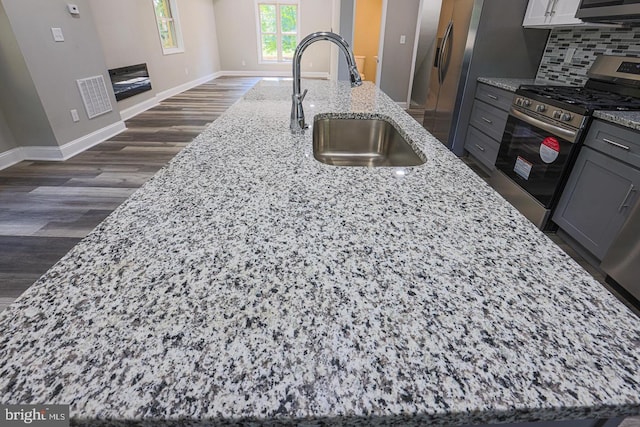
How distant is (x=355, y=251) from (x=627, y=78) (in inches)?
109

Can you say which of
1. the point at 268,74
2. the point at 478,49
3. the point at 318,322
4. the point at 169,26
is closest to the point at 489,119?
the point at 478,49

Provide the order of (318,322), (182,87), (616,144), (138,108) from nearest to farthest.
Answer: (318,322) < (616,144) < (138,108) < (182,87)

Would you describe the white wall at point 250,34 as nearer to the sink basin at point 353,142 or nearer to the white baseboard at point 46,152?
the white baseboard at point 46,152

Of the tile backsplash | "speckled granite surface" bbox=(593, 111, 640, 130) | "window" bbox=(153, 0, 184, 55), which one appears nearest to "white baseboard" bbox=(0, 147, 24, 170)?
"window" bbox=(153, 0, 184, 55)

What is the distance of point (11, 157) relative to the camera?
306 centimetres

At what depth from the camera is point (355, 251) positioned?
1.79 feet

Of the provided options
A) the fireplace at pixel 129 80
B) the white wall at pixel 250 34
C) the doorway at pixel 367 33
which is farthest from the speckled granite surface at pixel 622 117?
the white wall at pixel 250 34

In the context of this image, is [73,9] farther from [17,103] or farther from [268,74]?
[268,74]

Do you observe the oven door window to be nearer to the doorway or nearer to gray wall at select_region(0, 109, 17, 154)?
gray wall at select_region(0, 109, 17, 154)

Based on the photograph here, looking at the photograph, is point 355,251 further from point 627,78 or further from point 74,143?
point 74,143

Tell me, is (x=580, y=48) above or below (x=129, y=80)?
above

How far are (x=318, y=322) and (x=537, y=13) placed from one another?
3.58 m

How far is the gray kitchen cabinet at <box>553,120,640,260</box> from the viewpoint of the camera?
63.4 inches

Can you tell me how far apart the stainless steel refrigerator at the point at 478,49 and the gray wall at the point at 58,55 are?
4097 mm
